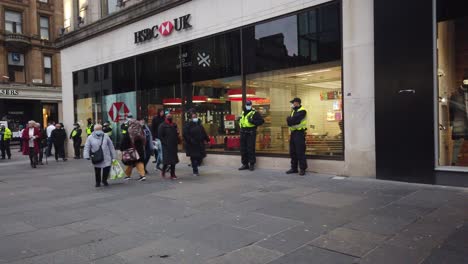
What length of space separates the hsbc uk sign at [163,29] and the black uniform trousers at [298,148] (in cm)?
574

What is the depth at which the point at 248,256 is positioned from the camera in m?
4.32

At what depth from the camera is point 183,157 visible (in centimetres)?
1391

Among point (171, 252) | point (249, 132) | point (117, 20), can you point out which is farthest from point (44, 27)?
point (171, 252)

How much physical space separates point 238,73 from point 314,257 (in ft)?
27.6

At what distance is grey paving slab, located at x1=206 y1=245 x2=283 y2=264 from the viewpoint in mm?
4184

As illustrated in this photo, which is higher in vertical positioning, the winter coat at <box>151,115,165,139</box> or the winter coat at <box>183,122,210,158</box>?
the winter coat at <box>151,115,165,139</box>

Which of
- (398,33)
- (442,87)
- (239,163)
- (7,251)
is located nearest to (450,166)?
(442,87)

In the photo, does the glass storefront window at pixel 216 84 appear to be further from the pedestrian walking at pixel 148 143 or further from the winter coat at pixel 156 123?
the pedestrian walking at pixel 148 143

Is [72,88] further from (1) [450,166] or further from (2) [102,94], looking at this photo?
(1) [450,166]

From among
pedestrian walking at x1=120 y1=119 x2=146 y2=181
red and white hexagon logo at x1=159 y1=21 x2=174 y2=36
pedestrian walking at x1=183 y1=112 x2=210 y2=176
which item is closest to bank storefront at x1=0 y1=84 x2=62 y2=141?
red and white hexagon logo at x1=159 y1=21 x2=174 y2=36

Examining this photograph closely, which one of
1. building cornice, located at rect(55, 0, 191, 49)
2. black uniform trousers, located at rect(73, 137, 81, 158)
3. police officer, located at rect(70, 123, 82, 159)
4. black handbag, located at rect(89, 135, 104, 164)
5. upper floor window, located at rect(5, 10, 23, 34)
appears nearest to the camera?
black handbag, located at rect(89, 135, 104, 164)

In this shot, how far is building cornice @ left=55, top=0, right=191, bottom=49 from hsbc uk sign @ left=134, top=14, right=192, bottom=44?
20.2 inches

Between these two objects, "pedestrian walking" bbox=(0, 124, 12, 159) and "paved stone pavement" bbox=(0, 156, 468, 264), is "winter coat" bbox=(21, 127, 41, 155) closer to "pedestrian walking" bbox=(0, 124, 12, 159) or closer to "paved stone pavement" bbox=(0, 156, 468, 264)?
"pedestrian walking" bbox=(0, 124, 12, 159)

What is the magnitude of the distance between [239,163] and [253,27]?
401 cm
